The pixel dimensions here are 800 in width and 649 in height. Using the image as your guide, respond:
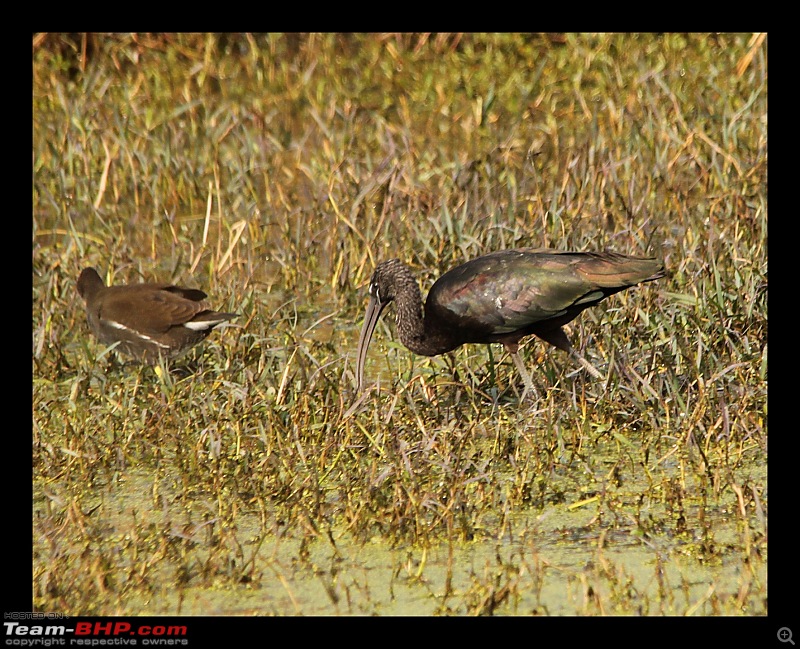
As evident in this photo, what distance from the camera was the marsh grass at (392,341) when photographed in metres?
4.43

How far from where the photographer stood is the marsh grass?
14.5 ft

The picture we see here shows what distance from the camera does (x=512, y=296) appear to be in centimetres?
559

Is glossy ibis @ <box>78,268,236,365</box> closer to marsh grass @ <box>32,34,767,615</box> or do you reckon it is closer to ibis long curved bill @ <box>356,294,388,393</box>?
marsh grass @ <box>32,34,767,615</box>

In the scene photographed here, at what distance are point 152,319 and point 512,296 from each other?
5.99 feet

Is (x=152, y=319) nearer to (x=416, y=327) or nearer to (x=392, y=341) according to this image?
(x=392, y=341)

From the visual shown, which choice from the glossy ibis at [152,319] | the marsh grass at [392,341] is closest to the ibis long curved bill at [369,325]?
the marsh grass at [392,341]

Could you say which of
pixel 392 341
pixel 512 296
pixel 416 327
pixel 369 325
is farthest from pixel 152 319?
pixel 512 296

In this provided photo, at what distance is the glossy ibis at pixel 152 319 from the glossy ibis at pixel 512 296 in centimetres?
93

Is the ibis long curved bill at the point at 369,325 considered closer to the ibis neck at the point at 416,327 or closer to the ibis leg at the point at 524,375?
the ibis neck at the point at 416,327

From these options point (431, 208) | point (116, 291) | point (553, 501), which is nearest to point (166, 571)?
point (553, 501)

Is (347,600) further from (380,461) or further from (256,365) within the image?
(256,365)

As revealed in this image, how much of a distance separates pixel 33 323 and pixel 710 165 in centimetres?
405

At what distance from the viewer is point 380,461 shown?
519 centimetres
